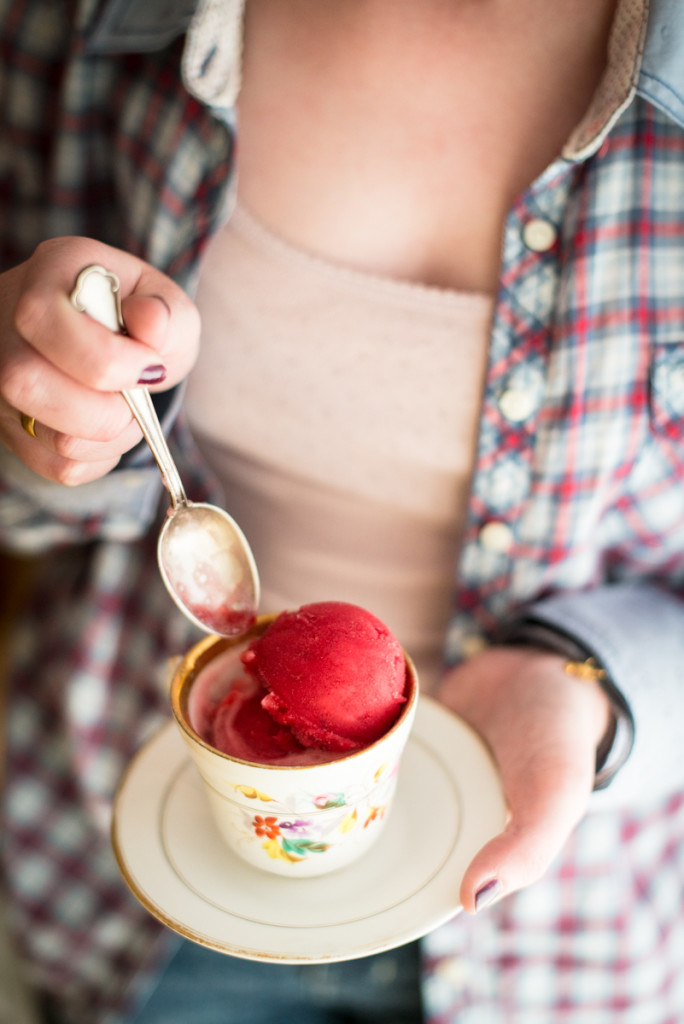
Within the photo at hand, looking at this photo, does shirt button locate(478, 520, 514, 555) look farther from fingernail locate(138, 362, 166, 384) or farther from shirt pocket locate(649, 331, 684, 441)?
fingernail locate(138, 362, 166, 384)

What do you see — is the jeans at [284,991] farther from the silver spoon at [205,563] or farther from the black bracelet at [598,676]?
the silver spoon at [205,563]

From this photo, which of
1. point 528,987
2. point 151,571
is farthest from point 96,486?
point 528,987

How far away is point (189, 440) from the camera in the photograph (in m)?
0.92

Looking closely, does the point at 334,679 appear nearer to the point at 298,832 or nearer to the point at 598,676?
the point at 298,832

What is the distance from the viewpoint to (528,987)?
0.89m

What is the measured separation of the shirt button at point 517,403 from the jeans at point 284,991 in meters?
0.64

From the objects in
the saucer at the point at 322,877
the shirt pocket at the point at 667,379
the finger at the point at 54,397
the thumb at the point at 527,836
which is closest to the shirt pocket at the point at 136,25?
the finger at the point at 54,397

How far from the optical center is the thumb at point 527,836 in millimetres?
526

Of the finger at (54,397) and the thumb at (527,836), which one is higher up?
the finger at (54,397)

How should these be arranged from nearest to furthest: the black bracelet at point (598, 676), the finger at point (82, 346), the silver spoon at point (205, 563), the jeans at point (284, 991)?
the finger at point (82, 346)
the silver spoon at point (205, 563)
the black bracelet at point (598, 676)
the jeans at point (284, 991)

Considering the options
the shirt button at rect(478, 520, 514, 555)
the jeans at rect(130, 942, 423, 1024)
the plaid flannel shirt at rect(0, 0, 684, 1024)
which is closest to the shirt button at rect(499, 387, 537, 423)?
the plaid flannel shirt at rect(0, 0, 684, 1024)

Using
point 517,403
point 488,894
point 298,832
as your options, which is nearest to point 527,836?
point 488,894

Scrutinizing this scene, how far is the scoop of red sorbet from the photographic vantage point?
574 mm

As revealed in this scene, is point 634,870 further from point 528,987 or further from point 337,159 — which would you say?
point 337,159
